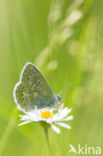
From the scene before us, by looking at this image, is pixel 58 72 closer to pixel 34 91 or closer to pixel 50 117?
pixel 34 91

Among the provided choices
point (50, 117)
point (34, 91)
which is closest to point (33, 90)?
point (34, 91)

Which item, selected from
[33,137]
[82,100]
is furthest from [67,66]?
[33,137]

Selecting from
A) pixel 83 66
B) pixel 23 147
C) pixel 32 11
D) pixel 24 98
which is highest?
pixel 32 11

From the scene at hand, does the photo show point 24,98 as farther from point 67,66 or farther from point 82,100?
point 67,66

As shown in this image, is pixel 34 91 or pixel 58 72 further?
pixel 58 72

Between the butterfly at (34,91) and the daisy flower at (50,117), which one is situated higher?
the butterfly at (34,91)

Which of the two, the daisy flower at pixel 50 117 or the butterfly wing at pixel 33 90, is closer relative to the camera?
the daisy flower at pixel 50 117
